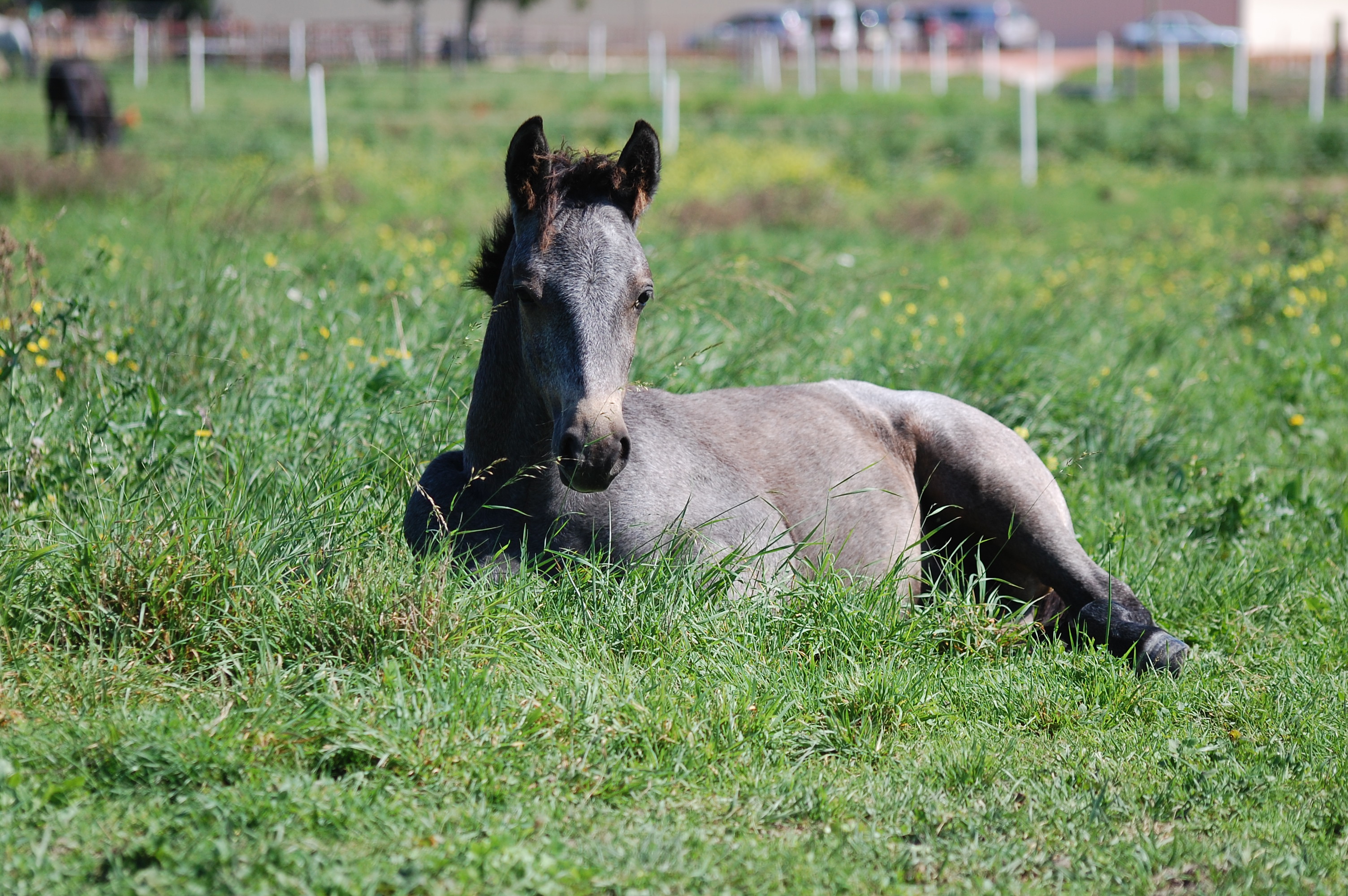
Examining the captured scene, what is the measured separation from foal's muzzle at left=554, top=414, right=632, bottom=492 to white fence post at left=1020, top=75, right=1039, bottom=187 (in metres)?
16.4

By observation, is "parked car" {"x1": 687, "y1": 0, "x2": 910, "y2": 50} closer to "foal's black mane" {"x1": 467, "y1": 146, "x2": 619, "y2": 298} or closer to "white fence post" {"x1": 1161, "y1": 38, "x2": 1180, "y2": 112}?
"white fence post" {"x1": 1161, "y1": 38, "x2": 1180, "y2": 112}

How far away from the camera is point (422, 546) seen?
13.2 ft

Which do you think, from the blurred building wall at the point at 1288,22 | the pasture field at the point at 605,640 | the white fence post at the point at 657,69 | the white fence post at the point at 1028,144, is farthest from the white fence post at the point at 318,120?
the blurred building wall at the point at 1288,22

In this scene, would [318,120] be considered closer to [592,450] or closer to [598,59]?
[592,450]

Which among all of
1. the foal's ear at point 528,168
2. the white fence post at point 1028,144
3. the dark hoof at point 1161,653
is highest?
the white fence post at point 1028,144

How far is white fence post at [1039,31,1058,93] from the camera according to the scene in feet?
110

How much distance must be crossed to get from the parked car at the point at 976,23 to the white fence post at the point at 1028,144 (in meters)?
32.5

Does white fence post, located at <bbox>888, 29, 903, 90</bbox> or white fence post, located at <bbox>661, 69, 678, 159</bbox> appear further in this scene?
white fence post, located at <bbox>888, 29, 903, 90</bbox>

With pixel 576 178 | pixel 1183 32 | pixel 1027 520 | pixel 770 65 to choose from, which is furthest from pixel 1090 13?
pixel 576 178

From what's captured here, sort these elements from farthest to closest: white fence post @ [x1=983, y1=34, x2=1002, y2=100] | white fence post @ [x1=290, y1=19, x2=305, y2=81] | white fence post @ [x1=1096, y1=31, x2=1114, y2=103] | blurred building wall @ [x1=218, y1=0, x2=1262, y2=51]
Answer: blurred building wall @ [x1=218, y1=0, x2=1262, y2=51], white fence post @ [x1=290, y1=19, x2=305, y2=81], white fence post @ [x1=983, y1=34, x2=1002, y2=100], white fence post @ [x1=1096, y1=31, x2=1114, y2=103]

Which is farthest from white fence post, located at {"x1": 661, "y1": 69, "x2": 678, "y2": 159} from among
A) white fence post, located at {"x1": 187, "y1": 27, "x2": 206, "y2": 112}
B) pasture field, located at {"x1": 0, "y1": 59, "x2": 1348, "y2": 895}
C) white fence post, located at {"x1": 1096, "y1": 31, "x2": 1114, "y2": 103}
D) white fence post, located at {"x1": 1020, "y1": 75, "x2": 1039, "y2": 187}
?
white fence post, located at {"x1": 1096, "y1": 31, "x2": 1114, "y2": 103}

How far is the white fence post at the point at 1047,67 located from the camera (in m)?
33.7

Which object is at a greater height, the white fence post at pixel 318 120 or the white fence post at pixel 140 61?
the white fence post at pixel 140 61

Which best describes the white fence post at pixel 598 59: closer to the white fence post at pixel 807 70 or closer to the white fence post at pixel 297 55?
the white fence post at pixel 807 70
